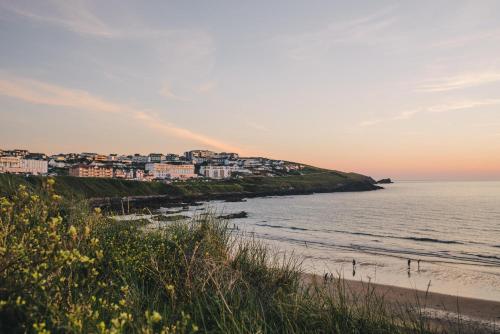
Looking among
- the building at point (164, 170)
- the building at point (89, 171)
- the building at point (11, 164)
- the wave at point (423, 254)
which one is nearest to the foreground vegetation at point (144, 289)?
the wave at point (423, 254)

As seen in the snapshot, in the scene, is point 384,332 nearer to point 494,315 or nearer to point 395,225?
point 494,315

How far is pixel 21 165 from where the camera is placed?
16200 centimetres

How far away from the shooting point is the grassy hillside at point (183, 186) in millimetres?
73938

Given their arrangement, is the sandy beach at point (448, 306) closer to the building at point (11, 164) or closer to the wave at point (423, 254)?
the wave at point (423, 254)

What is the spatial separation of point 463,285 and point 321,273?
277 inches

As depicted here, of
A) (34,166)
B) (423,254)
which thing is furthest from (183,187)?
(34,166)

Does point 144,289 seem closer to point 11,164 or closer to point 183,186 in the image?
point 183,186

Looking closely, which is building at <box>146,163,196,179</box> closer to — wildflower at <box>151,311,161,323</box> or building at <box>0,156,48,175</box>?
building at <box>0,156,48,175</box>

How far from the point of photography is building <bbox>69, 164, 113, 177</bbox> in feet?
502

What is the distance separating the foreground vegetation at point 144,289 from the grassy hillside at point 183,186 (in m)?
27.6

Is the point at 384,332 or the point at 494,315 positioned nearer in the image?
the point at 384,332

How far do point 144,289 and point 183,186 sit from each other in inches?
3722

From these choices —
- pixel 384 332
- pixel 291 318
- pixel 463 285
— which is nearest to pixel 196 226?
pixel 291 318

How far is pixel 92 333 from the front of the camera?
4.46 metres
